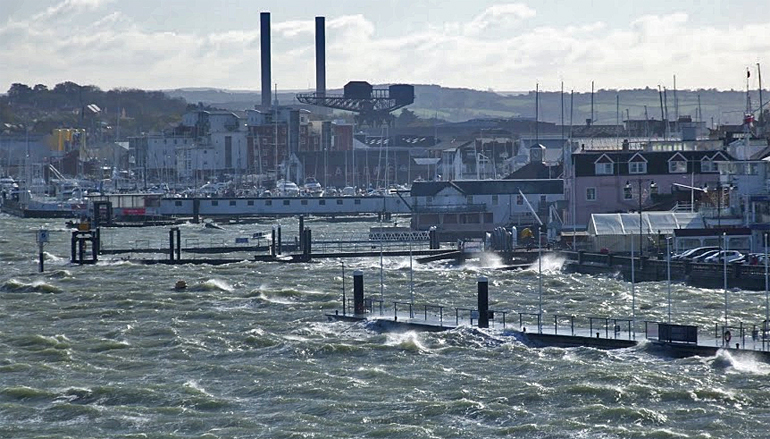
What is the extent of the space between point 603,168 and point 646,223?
1485cm

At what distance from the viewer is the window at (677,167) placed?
87.2 m

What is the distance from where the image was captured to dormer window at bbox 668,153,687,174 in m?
87.2

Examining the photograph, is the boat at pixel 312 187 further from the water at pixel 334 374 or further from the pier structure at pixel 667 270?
the water at pixel 334 374

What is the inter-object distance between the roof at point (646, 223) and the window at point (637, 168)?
12.7 meters

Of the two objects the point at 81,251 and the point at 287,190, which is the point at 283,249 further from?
the point at 287,190

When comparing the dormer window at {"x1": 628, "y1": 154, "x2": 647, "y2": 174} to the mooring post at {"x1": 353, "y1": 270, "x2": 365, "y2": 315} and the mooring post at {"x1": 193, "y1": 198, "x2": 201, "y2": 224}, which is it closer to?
the mooring post at {"x1": 353, "y1": 270, "x2": 365, "y2": 315}

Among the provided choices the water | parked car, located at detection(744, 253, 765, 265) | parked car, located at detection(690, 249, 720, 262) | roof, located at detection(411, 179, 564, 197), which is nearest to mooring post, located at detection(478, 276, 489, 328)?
the water

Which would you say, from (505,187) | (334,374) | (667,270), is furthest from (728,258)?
(505,187)

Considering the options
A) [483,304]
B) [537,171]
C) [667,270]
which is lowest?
[483,304]

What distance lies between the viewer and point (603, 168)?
86.8 m

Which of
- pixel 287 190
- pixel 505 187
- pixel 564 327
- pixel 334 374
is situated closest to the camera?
pixel 334 374

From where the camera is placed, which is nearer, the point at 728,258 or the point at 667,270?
the point at 667,270

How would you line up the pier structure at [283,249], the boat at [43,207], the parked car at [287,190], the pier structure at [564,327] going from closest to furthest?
the pier structure at [564,327] → the pier structure at [283,249] → the boat at [43,207] → the parked car at [287,190]

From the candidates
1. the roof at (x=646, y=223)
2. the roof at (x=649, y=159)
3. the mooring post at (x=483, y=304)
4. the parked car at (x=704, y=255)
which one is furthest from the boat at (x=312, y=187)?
the mooring post at (x=483, y=304)
